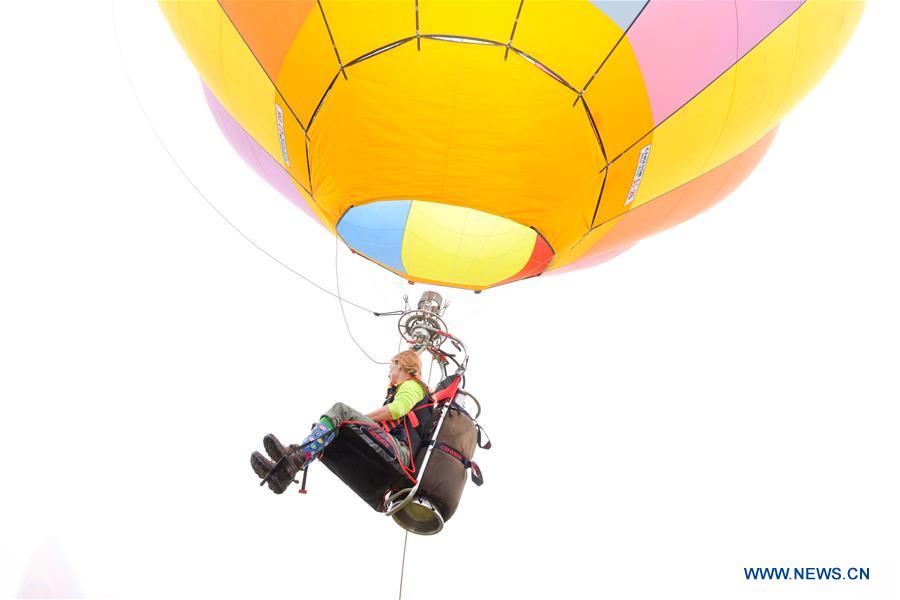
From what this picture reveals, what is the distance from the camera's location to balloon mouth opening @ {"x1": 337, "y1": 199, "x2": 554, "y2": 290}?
10.9 ft

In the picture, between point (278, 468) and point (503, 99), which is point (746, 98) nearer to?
point (503, 99)

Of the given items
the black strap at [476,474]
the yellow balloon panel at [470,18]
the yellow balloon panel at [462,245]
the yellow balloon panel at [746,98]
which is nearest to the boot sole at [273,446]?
the black strap at [476,474]

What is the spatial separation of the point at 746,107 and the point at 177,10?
2.42 metres

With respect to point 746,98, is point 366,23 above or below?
below

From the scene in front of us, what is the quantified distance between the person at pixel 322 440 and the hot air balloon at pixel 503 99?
80 cm

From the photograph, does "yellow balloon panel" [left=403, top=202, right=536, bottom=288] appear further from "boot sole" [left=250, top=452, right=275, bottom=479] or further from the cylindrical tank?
"boot sole" [left=250, top=452, right=275, bottom=479]

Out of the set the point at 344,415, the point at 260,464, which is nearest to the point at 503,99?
the point at 344,415

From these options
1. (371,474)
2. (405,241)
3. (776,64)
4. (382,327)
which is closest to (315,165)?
(405,241)

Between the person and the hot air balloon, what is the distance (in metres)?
0.80

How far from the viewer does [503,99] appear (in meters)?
2.73

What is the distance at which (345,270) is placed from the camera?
14.1 ft

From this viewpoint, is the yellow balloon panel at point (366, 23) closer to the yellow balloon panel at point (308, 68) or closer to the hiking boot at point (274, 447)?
the yellow balloon panel at point (308, 68)

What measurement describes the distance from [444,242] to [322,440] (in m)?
1.16

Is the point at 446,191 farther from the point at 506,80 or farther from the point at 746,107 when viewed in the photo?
the point at 746,107
